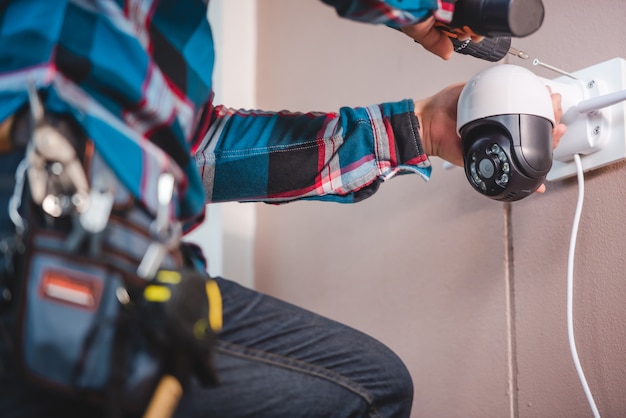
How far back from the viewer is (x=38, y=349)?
47 centimetres

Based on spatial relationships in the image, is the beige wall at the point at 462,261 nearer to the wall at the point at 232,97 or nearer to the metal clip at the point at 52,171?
the wall at the point at 232,97

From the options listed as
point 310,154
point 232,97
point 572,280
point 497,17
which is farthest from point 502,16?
point 232,97

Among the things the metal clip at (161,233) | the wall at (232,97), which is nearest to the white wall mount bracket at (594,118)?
the metal clip at (161,233)

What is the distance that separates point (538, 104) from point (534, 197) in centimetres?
22

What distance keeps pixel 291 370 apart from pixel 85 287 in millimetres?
255

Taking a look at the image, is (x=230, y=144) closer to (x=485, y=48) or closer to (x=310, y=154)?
(x=310, y=154)

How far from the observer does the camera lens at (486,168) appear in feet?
2.79

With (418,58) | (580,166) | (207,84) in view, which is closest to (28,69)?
(207,84)

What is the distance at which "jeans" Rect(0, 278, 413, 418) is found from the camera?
0.63m

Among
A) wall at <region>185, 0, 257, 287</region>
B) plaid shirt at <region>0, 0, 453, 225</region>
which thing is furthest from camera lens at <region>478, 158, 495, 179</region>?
wall at <region>185, 0, 257, 287</region>

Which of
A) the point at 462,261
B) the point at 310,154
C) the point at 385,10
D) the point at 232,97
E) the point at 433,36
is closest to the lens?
the point at 385,10

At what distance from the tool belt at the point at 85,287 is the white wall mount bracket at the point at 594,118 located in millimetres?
629

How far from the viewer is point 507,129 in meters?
0.83

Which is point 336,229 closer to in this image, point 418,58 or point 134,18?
point 418,58
